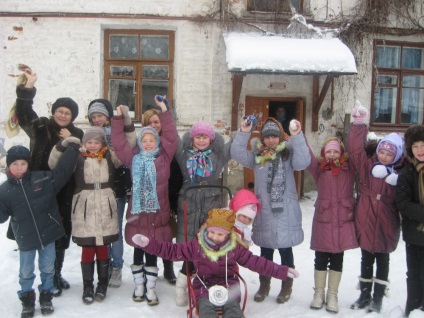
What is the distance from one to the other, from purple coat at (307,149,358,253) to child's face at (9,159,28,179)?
2563mm

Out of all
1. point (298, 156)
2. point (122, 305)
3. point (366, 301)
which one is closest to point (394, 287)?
point (366, 301)

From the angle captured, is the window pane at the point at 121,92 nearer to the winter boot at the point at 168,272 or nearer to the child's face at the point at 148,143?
the winter boot at the point at 168,272

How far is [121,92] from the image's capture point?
8.80 metres

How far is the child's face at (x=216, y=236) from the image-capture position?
3344mm

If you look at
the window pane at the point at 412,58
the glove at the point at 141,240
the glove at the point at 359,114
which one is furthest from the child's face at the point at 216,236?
the window pane at the point at 412,58

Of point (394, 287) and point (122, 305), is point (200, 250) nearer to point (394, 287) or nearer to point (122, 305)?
point (122, 305)

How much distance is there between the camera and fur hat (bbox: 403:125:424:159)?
10.9 ft

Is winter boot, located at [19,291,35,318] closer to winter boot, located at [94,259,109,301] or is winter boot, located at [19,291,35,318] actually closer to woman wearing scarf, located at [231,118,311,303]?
winter boot, located at [94,259,109,301]

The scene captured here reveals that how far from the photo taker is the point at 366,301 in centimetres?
376

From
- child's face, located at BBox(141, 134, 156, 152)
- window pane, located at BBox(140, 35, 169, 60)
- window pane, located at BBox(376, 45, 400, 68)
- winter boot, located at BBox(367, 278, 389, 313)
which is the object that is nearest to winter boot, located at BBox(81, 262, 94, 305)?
child's face, located at BBox(141, 134, 156, 152)

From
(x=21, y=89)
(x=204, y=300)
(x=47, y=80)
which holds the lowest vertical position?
(x=204, y=300)

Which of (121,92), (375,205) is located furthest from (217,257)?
(121,92)

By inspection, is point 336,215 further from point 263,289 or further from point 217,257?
point 217,257

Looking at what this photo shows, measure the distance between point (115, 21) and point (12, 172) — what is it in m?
5.69
